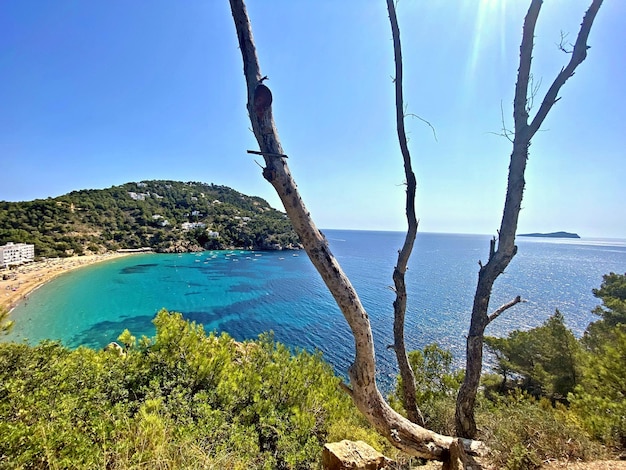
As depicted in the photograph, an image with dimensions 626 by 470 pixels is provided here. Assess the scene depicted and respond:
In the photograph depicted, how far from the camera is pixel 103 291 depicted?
29.2m

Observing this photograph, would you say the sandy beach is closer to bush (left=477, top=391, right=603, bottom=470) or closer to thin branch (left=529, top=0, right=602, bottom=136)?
bush (left=477, top=391, right=603, bottom=470)

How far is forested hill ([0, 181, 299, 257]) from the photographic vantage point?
1897 inches

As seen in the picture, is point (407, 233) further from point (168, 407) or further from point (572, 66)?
point (168, 407)

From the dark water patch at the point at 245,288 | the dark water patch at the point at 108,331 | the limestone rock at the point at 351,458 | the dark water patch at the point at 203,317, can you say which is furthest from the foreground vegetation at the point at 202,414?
the dark water patch at the point at 245,288

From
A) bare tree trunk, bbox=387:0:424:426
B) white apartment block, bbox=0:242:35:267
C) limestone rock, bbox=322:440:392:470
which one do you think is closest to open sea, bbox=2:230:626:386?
white apartment block, bbox=0:242:35:267

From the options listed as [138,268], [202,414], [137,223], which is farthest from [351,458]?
[137,223]

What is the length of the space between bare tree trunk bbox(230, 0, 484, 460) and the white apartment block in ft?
173

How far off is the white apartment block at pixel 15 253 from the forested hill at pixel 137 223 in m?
2.90

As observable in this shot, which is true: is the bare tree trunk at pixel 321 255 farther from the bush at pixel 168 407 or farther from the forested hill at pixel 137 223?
the forested hill at pixel 137 223

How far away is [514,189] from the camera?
318cm

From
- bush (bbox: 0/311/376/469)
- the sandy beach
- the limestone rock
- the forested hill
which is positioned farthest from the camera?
the forested hill

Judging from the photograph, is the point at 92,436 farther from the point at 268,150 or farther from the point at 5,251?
the point at 5,251

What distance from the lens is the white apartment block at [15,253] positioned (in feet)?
117

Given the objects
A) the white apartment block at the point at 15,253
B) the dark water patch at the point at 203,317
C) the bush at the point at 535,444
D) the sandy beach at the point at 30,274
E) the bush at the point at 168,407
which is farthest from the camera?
the white apartment block at the point at 15,253
